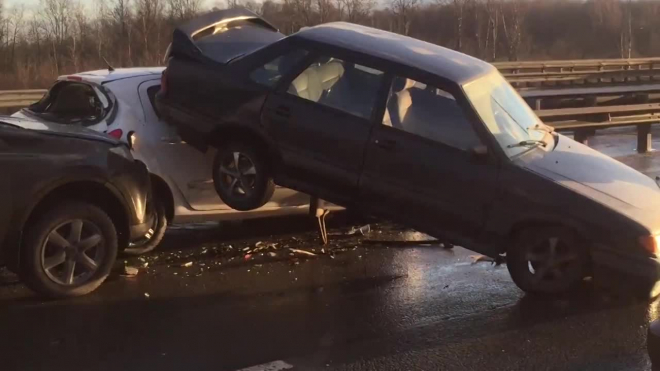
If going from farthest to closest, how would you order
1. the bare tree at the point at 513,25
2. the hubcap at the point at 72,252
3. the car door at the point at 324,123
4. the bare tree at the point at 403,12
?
the bare tree at the point at 513,25 < the bare tree at the point at 403,12 < the car door at the point at 324,123 < the hubcap at the point at 72,252

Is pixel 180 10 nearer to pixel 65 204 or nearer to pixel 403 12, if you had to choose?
pixel 403 12

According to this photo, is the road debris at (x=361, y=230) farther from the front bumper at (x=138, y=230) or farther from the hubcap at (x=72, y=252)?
the hubcap at (x=72, y=252)

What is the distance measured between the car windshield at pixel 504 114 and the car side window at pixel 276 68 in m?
1.46

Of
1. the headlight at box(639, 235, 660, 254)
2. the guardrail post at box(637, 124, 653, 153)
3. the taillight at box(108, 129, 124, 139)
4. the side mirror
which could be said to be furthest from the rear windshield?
the guardrail post at box(637, 124, 653, 153)

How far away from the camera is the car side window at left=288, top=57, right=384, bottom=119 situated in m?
6.34

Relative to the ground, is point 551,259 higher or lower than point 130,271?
higher

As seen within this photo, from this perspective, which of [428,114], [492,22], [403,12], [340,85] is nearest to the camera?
[428,114]

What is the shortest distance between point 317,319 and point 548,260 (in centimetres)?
183

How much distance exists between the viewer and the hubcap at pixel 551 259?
19.2ft

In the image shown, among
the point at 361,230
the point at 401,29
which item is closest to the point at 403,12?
the point at 401,29

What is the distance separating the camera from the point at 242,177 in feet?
22.1

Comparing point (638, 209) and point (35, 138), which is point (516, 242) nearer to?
point (638, 209)

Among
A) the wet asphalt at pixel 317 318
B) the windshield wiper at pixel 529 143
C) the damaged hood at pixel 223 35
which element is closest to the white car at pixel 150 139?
the wet asphalt at pixel 317 318

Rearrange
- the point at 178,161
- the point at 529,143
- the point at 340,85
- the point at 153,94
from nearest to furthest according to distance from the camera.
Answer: the point at 529,143, the point at 340,85, the point at 178,161, the point at 153,94
